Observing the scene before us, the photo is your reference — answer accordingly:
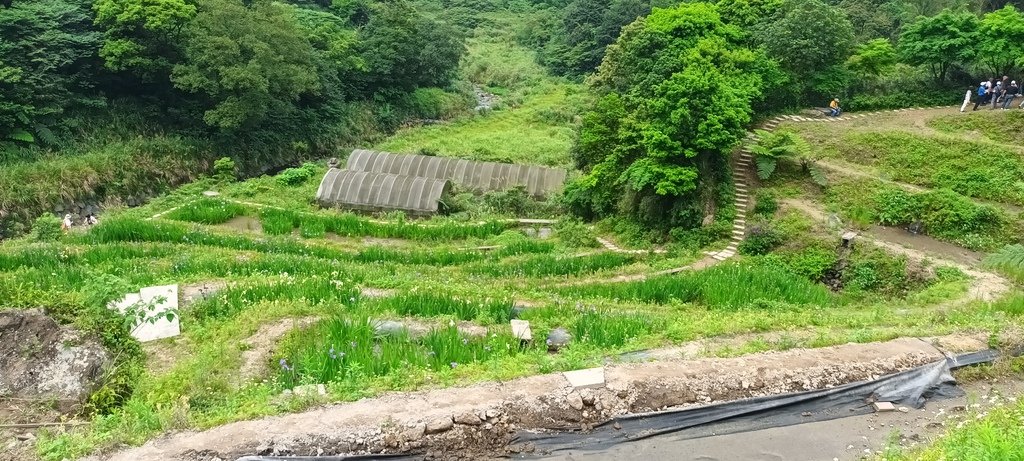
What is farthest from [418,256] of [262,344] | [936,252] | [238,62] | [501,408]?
[238,62]

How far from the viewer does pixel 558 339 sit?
367 inches

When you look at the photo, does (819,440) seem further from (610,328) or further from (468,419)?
(468,419)

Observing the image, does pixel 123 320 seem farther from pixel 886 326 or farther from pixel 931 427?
pixel 886 326

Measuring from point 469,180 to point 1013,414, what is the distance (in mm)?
21282

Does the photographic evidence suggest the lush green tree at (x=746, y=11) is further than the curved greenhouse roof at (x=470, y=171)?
No

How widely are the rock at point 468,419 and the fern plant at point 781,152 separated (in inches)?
634

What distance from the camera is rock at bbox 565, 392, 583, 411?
718cm

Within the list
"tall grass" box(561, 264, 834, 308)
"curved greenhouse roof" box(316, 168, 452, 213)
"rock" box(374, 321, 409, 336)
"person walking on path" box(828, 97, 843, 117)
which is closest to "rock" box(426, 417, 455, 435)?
"rock" box(374, 321, 409, 336)

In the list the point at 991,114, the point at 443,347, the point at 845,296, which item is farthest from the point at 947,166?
the point at 443,347

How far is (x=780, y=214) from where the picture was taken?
61.9 ft

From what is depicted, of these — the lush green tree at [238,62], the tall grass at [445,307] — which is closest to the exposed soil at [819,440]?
the tall grass at [445,307]

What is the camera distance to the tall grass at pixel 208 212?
20234 mm

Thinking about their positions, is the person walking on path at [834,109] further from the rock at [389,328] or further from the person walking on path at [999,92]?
the rock at [389,328]

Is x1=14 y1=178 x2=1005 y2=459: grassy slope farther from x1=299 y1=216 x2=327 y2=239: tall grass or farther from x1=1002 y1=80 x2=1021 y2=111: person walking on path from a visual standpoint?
x1=1002 y1=80 x2=1021 y2=111: person walking on path
